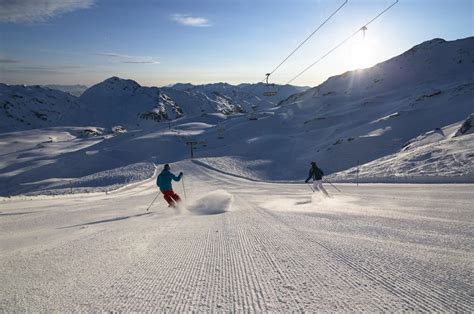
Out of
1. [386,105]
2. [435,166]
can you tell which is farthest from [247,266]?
[386,105]

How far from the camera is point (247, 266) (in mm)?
5453

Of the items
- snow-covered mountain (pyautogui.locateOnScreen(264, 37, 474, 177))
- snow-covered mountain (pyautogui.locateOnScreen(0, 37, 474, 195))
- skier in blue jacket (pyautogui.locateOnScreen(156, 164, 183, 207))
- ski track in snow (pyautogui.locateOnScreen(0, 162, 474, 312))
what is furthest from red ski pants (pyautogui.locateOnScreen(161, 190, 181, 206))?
snow-covered mountain (pyautogui.locateOnScreen(264, 37, 474, 177))

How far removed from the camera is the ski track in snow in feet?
13.3

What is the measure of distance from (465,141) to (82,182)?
46644 mm

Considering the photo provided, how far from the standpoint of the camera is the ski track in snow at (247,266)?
4.07 m

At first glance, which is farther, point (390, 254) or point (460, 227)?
point (460, 227)

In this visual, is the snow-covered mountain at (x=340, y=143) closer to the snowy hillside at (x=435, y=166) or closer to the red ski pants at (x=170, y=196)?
the snowy hillside at (x=435, y=166)

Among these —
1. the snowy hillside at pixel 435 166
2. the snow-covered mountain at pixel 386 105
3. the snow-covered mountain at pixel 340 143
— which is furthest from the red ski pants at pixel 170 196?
the snow-covered mountain at pixel 386 105

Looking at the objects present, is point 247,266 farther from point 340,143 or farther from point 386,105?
point 386,105

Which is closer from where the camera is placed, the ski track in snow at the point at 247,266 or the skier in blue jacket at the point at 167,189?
the ski track in snow at the point at 247,266

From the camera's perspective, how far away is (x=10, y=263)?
581cm

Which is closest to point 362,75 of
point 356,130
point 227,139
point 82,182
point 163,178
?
point 227,139

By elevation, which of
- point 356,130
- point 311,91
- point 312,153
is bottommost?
point 312,153

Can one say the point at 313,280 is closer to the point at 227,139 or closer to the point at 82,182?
the point at 82,182
